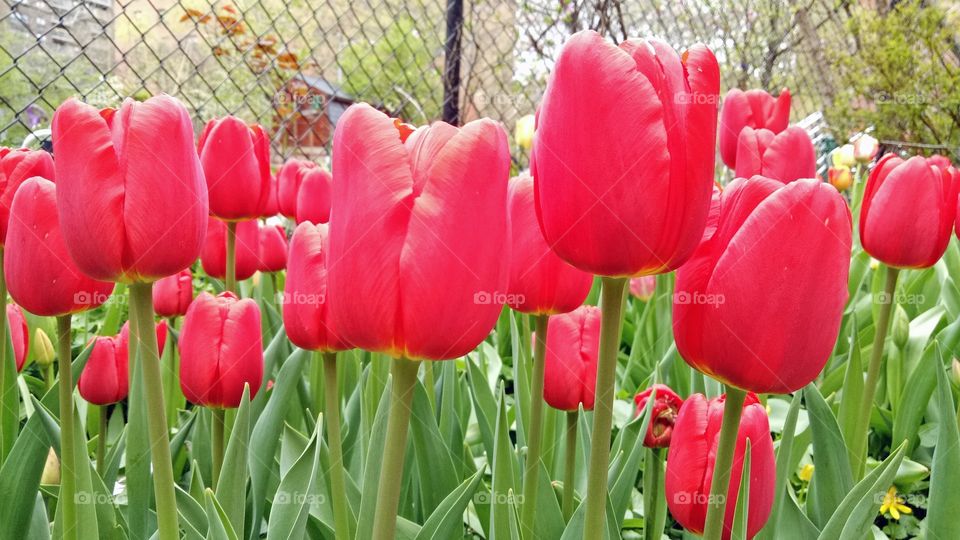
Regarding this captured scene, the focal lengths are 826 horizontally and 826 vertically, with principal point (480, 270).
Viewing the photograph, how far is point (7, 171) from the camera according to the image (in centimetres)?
106

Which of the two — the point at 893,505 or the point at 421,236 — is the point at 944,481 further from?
the point at 421,236

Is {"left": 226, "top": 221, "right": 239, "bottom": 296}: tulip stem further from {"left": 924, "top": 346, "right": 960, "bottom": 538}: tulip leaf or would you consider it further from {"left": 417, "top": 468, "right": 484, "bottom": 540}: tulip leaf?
{"left": 924, "top": 346, "right": 960, "bottom": 538}: tulip leaf

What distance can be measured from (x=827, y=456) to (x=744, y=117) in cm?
130

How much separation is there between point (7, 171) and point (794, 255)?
96cm

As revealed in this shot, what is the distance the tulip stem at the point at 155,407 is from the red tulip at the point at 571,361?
54 centimetres

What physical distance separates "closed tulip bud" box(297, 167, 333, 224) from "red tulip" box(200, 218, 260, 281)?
13 centimetres

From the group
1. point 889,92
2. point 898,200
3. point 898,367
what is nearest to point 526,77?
point 889,92

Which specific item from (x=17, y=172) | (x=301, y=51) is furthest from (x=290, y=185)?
(x=301, y=51)

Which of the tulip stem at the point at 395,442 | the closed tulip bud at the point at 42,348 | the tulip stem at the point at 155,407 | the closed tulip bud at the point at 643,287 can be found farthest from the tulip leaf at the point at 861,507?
the closed tulip bud at the point at 643,287

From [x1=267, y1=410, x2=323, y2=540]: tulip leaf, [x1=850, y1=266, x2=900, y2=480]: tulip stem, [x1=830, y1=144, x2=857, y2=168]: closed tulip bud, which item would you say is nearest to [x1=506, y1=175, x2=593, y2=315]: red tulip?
[x1=267, y1=410, x2=323, y2=540]: tulip leaf

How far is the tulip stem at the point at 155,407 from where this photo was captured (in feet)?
2.34

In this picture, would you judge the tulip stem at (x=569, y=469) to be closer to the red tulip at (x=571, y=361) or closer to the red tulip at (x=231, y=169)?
the red tulip at (x=571, y=361)

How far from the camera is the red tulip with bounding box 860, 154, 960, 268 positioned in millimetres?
1302

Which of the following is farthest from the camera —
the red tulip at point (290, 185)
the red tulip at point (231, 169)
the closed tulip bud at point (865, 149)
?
the closed tulip bud at point (865, 149)
